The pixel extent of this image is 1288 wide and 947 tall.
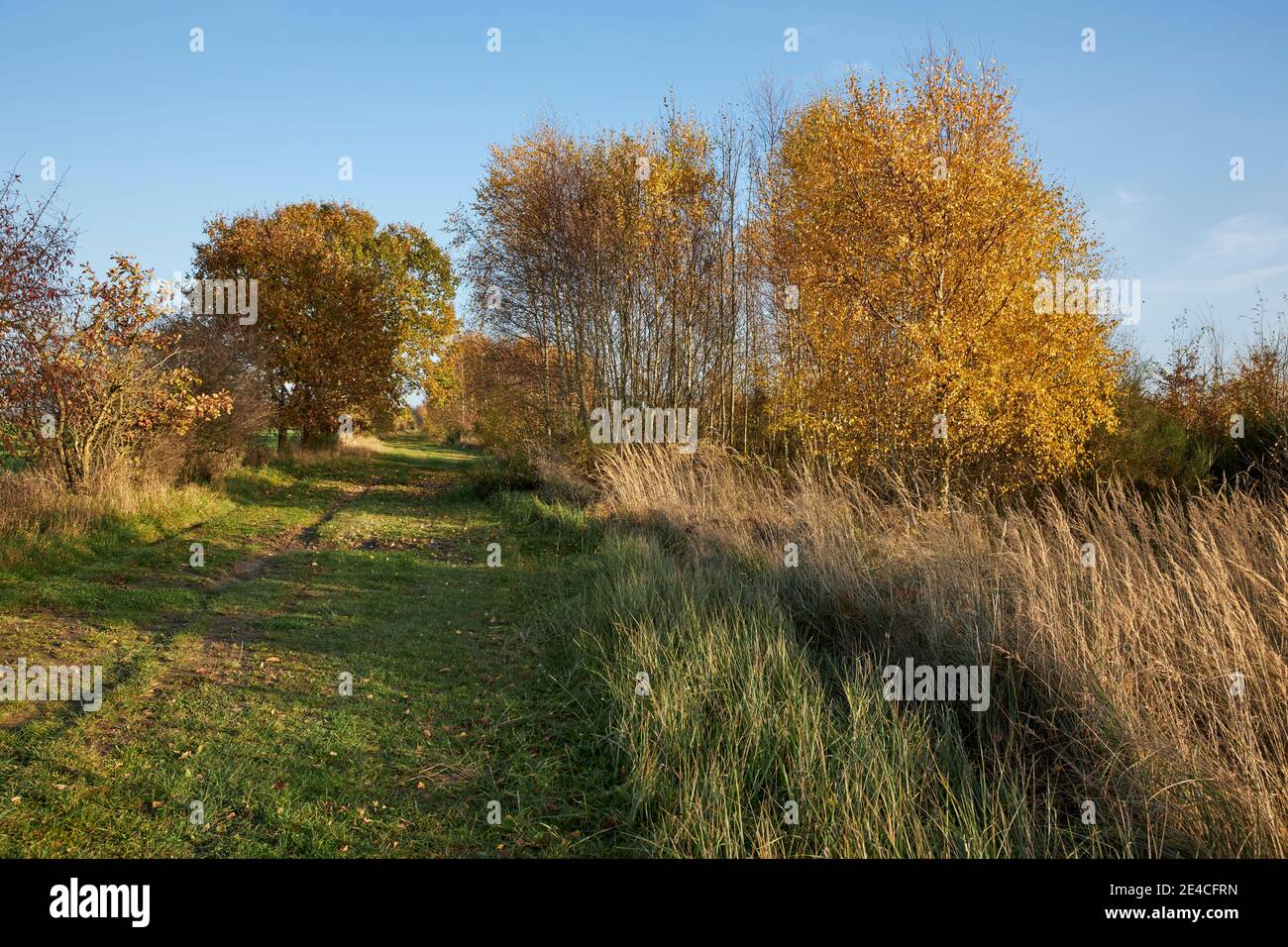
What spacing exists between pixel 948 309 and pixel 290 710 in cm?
1180

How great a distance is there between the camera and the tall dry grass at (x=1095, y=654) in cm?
372

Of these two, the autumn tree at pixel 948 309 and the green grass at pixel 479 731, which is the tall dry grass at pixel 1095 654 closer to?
the green grass at pixel 479 731

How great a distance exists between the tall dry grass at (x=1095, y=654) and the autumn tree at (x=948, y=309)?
571 centimetres

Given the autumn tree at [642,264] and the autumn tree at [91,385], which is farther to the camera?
the autumn tree at [642,264]

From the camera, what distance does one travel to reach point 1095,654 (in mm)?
4746

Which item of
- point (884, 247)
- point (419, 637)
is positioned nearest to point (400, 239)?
point (884, 247)

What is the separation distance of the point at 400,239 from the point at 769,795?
39.0m

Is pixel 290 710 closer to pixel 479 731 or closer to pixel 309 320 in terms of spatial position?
pixel 479 731

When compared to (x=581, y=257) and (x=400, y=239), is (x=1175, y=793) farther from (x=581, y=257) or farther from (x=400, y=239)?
(x=400, y=239)

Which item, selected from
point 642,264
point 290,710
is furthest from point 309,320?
point 290,710

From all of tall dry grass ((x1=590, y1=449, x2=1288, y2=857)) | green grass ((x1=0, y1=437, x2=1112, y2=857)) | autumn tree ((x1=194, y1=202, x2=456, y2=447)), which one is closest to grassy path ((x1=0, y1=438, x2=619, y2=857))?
green grass ((x1=0, y1=437, x2=1112, y2=857))
